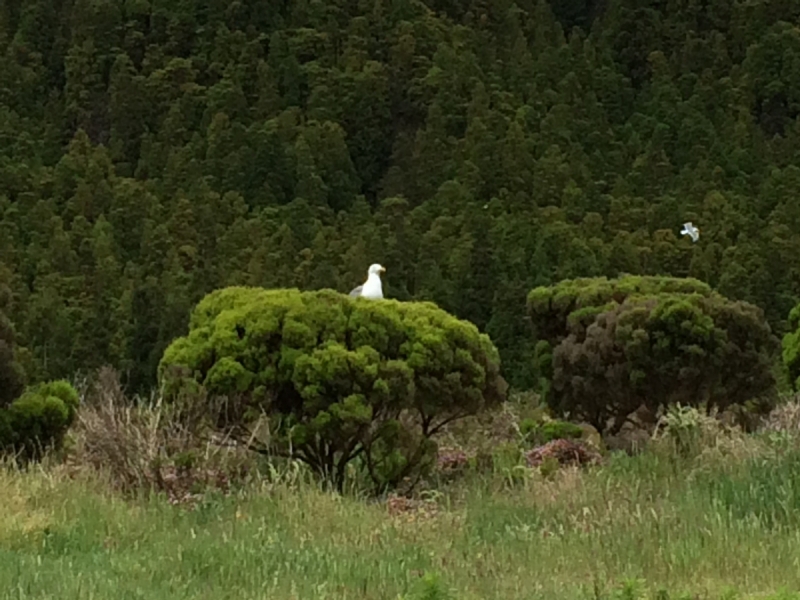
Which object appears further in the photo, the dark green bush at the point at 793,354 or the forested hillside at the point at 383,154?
the forested hillside at the point at 383,154

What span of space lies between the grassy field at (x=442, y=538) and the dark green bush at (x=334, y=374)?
1.17 m

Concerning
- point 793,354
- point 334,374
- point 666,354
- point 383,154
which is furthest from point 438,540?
point 383,154

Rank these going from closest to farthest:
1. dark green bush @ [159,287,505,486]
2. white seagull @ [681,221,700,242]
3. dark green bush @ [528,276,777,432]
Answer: dark green bush @ [159,287,505,486], dark green bush @ [528,276,777,432], white seagull @ [681,221,700,242]

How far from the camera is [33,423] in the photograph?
1127 cm

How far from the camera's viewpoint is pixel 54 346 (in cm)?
2620

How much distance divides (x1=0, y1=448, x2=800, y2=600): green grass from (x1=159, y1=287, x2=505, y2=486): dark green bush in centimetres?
115

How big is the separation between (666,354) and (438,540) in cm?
662

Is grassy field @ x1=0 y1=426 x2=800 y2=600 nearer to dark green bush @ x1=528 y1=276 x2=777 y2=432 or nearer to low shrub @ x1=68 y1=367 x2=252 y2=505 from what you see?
low shrub @ x1=68 y1=367 x2=252 y2=505

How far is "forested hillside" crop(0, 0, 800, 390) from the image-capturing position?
28.1 metres

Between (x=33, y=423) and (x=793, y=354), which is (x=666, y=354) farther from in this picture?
(x=33, y=423)

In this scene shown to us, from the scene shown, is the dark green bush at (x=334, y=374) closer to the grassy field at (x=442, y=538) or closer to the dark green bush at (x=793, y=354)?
the grassy field at (x=442, y=538)

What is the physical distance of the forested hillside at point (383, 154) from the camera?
28094mm

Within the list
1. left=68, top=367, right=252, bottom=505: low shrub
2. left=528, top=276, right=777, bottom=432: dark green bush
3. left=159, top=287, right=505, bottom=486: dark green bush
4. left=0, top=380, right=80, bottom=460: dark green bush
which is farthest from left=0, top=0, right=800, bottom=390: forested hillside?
left=68, top=367, right=252, bottom=505: low shrub

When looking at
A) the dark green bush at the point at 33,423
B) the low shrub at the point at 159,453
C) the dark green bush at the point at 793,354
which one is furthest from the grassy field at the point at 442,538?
the dark green bush at the point at 793,354
